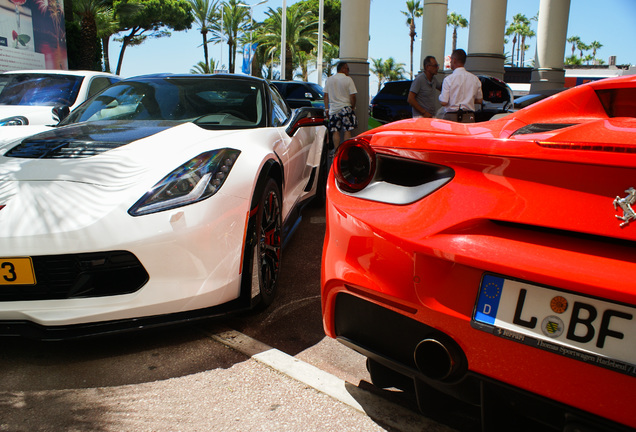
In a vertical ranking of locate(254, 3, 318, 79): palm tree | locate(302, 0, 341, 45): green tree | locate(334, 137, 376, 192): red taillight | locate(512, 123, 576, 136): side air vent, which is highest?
locate(302, 0, 341, 45): green tree

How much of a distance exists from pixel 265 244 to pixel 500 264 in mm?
1706

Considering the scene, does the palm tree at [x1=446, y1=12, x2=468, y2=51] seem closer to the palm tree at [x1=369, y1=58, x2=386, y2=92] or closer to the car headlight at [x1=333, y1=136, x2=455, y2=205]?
the palm tree at [x1=369, y1=58, x2=386, y2=92]

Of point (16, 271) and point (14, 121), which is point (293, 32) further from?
point (16, 271)

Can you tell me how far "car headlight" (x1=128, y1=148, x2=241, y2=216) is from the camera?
2.31 m

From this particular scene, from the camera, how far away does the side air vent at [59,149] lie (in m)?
2.63

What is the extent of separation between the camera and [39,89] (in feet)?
23.9

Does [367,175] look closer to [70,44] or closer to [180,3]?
[70,44]

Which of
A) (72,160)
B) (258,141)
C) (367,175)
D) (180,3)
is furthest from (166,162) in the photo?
(180,3)

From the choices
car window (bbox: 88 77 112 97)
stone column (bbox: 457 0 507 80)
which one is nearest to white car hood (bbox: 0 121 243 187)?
car window (bbox: 88 77 112 97)

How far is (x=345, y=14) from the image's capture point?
46.1ft

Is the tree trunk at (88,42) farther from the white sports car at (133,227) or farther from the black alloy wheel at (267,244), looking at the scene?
the black alloy wheel at (267,244)

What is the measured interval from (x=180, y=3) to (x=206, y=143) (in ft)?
143

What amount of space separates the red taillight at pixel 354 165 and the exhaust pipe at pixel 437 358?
549 millimetres

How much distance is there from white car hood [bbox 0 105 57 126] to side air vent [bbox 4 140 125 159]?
3844 millimetres
